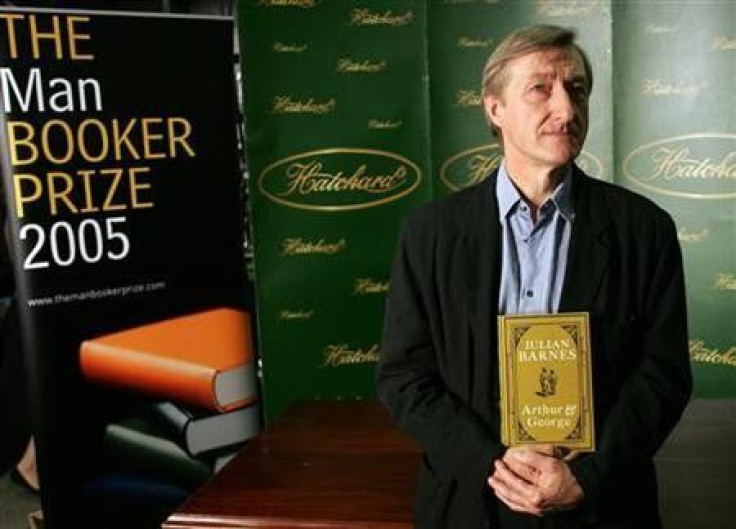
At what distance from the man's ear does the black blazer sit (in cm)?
12

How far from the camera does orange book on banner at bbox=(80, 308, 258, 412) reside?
2.67 m

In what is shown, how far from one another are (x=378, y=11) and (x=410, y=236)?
4.91 ft

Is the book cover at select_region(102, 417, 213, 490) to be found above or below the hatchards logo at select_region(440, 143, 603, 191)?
below

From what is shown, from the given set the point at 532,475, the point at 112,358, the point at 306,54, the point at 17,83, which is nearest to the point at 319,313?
the point at 112,358

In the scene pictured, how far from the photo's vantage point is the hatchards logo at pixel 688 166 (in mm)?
2555

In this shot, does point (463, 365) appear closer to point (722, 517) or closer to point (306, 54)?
point (722, 517)

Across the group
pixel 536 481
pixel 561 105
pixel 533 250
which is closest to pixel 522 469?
pixel 536 481

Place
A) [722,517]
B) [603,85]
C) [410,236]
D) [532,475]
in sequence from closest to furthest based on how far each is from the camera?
[532,475], [410,236], [722,517], [603,85]

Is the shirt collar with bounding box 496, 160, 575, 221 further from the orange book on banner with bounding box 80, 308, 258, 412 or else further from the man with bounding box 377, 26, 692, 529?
the orange book on banner with bounding box 80, 308, 258, 412

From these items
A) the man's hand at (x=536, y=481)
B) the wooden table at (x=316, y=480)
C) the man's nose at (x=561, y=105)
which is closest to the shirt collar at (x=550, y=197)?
the man's nose at (x=561, y=105)

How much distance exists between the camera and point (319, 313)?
277 cm

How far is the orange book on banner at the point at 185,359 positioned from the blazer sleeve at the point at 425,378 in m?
1.53

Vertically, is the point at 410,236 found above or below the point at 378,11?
below

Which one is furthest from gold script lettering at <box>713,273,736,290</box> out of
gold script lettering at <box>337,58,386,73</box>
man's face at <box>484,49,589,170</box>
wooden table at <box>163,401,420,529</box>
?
man's face at <box>484,49,589,170</box>
